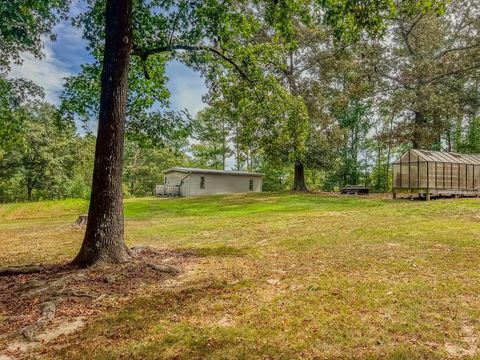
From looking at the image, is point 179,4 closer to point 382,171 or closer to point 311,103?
point 311,103

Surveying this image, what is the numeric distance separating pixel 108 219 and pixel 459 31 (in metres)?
26.7

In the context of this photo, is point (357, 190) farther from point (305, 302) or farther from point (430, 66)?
point (305, 302)

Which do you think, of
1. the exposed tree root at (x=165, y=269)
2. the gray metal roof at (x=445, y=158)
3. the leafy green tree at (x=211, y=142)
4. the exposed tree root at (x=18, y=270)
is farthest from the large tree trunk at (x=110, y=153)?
the leafy green tree at (x=211, y=142)

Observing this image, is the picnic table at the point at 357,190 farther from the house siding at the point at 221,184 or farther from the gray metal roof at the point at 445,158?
the house siding at the point at 221,184

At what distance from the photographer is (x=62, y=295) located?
4582 millimetres

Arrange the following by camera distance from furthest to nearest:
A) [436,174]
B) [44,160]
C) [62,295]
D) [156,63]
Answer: [44,160] < [436,174] < [156,63] < [62,295]

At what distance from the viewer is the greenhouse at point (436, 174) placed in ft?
60.2

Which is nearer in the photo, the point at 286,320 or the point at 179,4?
the point at 286,320

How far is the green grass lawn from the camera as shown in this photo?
10.3ft

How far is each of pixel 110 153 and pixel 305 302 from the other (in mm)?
3929

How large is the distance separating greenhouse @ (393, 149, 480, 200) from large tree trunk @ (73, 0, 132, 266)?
17151 millimetres

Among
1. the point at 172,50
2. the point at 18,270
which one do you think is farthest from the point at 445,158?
the point at 18,270

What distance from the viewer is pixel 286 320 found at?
373 centimetres

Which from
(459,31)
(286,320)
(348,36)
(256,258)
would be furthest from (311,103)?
(286,320)
